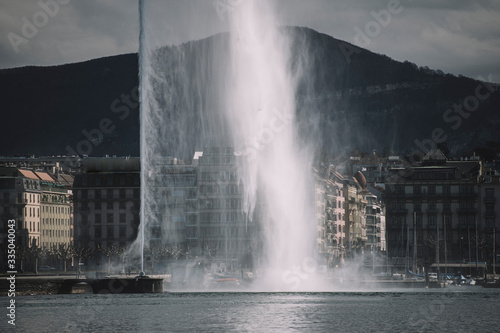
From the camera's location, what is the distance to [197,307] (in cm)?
10106

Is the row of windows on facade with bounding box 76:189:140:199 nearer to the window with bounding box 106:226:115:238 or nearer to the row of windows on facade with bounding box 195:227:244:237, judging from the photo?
the window with bounding box 106:226:115:238

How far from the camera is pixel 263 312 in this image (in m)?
92.1

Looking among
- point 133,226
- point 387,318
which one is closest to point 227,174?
point 133,226

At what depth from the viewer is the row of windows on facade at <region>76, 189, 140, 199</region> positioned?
606ft

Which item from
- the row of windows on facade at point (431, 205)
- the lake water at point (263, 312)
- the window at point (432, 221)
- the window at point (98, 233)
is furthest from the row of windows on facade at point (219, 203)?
the lake water at point (263, 312)

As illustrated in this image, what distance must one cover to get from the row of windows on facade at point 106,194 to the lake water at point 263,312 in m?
59.4

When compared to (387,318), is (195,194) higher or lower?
higher

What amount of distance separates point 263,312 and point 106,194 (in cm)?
9631

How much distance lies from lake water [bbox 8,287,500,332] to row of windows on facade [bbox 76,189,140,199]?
59.4 m

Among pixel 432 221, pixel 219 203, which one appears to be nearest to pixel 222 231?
pixel 219 203

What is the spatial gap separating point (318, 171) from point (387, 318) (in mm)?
103999

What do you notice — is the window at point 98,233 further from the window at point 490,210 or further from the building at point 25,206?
the window at point 490,210

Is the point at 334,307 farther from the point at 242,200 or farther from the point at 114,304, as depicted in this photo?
the point at 242,200

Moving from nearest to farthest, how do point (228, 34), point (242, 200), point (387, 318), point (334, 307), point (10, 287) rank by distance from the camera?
point (387, 318), point (334, 307), point (228, 34), point (10, 287), point (242, 200)
